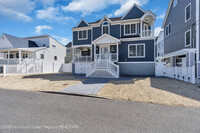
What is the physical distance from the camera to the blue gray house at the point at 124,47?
1199 cm

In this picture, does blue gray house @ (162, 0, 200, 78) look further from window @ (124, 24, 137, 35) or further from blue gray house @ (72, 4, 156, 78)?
window @ (124, 24, 137, 35)

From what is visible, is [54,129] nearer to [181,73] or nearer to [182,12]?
[181,73]

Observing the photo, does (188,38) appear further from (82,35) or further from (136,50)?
(82,35)

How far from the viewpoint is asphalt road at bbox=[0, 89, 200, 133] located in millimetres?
2510

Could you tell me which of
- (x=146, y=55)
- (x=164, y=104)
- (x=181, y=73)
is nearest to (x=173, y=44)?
(x=146, y=55)

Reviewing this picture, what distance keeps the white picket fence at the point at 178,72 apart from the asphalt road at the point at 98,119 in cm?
586

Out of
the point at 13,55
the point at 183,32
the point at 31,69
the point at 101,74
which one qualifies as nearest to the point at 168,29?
the point at 183,32

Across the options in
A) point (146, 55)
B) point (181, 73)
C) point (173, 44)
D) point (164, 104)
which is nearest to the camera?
point (164, 104)

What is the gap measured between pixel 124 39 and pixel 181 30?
7620 millimetres

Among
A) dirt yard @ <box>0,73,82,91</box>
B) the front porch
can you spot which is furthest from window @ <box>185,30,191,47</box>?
the front porch

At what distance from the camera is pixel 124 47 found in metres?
13.5

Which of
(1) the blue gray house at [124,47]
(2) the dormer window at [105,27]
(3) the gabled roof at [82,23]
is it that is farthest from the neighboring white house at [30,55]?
(2) the dormer window at [105,27]

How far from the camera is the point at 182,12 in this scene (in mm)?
12852

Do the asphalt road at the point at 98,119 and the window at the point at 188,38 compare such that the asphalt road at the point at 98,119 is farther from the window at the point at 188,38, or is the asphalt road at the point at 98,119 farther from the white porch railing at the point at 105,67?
the window at the point at 188,38
